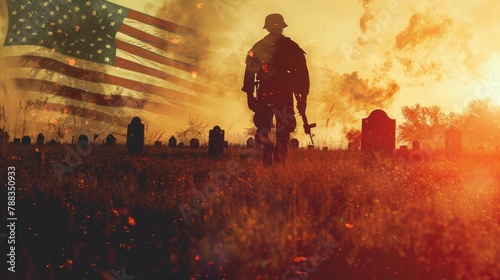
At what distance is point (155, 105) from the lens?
51.4 ft

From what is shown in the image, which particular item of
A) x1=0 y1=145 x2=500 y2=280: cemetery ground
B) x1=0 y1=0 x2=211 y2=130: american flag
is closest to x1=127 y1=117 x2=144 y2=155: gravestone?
x1=0 y1=0 x2=211 y2=130: american flag

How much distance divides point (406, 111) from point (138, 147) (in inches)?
2153

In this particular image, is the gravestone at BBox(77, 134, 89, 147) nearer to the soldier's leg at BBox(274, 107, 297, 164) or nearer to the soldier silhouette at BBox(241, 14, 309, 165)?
the soldier silhouette at BBox(241, 14, 309, 165)

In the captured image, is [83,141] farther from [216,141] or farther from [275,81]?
[275,81]

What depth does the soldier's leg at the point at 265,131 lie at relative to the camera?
32.2 ft

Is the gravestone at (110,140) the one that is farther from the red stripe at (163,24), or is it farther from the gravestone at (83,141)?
the red stripe at (163,24)

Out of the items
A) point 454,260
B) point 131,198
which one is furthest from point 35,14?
point 454,260

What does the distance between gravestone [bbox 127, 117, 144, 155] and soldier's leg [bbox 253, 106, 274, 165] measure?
5.91m

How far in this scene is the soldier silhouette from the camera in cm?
1002

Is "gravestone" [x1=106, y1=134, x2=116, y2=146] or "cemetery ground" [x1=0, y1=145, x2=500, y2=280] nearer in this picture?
"cemetery ground" [x1=0, y1=145, x2=500, y2=280]

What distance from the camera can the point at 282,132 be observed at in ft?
32.7

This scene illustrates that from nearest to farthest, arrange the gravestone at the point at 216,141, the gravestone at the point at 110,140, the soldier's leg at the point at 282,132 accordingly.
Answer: the soldier's leg at the point at 282,132, the gravestone at the point at 216,141, the gravestone at the point at 110,140

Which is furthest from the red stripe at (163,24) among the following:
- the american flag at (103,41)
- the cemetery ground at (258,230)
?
the cemetery ground at (258,230)

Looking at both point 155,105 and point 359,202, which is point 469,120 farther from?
point 359,202
